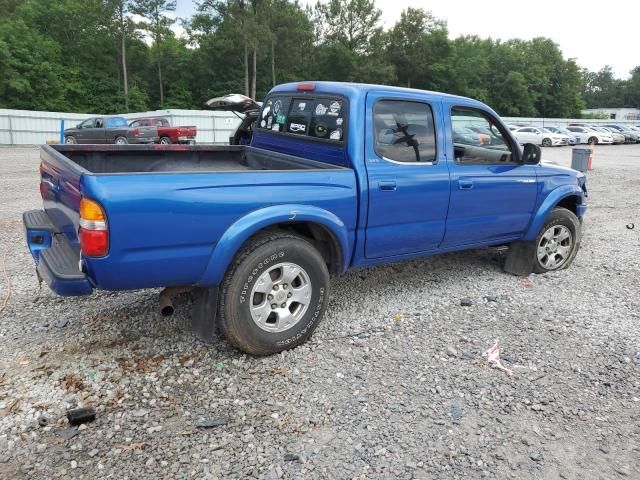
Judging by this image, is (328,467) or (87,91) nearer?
(328,467)

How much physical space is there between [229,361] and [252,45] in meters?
51.0

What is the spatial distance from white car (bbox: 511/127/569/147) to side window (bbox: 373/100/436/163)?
1243 inches

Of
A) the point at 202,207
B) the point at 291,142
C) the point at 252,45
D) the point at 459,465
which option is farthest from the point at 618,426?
the point at 252,45

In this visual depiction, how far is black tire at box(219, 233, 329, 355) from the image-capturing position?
345 centimetres

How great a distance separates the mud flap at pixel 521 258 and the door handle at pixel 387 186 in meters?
2.17

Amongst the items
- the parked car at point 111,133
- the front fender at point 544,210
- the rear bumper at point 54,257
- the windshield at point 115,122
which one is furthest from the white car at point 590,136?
the rear bumper at point 54,257

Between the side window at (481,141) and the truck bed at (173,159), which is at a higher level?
the side window at (481,141)

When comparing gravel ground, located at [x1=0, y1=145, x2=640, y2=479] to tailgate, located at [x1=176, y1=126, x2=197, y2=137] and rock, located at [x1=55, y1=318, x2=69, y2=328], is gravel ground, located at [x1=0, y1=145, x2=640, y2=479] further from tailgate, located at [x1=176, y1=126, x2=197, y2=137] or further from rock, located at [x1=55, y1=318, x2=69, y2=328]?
tailgate, located at [x1=176, y1=126, x2=197, y2=137]

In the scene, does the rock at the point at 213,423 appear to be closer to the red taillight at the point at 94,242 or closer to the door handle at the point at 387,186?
the red taillight at the point at 94,242

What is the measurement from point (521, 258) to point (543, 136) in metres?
32.3

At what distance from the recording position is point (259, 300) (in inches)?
143

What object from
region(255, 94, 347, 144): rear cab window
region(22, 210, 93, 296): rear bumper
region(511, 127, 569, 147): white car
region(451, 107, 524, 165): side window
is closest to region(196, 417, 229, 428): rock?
region(22, 210, 93, 296): rear bumper

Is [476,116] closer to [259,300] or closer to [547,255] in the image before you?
[547,255]

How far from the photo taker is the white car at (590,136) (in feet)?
125
